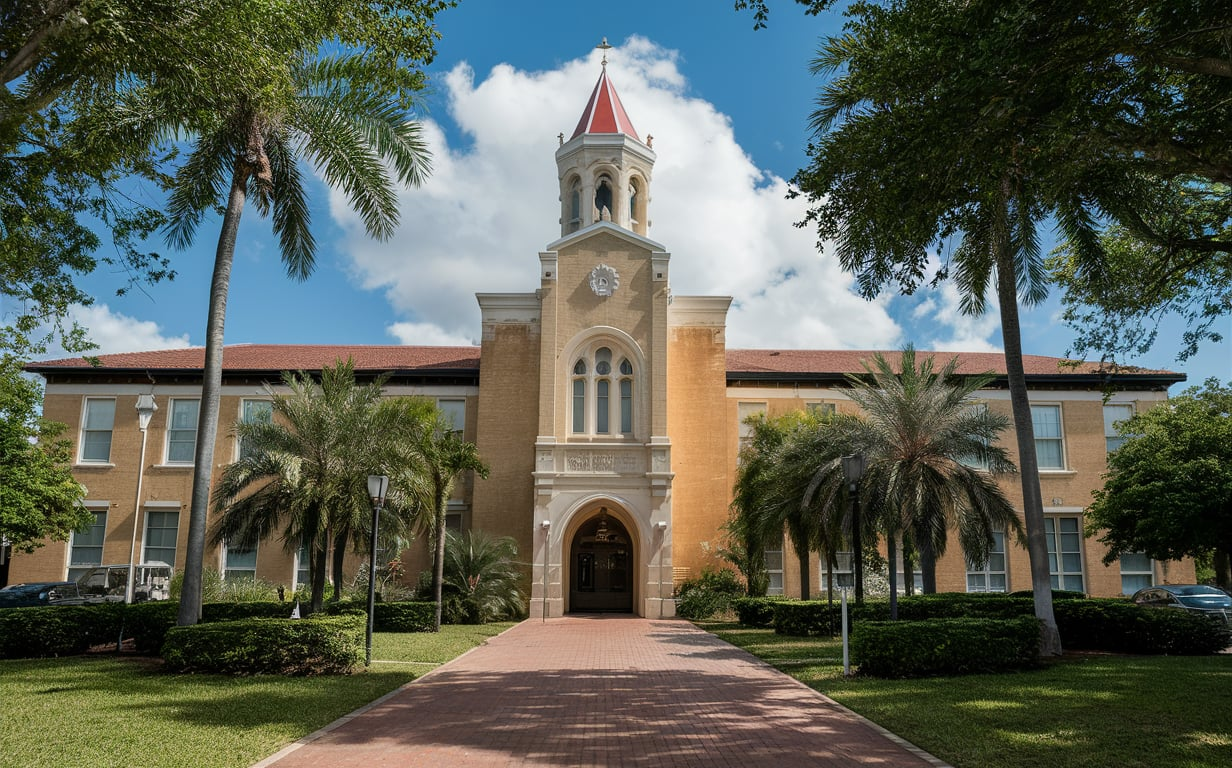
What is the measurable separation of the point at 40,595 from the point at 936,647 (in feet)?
82.6

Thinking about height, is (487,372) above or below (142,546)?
above

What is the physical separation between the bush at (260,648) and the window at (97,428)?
21.8 meters

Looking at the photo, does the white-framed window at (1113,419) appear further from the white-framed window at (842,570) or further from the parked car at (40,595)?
the parked car at (40,595)

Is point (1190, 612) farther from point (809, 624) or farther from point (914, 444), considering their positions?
point (809, 624)

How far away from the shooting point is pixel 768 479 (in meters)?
23.4

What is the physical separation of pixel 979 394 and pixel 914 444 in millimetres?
15344

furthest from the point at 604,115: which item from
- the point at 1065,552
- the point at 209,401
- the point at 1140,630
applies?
the point at 1140,630

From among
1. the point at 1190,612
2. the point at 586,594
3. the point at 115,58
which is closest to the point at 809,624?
the point at 1190,612

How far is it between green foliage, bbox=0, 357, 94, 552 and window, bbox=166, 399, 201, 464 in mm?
3854

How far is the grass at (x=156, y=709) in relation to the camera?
26.7ft

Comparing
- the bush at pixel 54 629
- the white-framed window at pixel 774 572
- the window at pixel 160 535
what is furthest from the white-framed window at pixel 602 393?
the bush at pixel 54 629

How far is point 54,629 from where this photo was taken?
1652cm

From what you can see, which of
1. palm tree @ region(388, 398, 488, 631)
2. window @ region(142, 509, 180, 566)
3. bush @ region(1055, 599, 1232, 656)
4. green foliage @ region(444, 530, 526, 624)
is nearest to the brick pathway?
Answer: palm tree @ region(388, 398, 488, 631)

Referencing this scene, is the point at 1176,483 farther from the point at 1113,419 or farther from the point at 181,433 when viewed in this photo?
the point at 181,433
